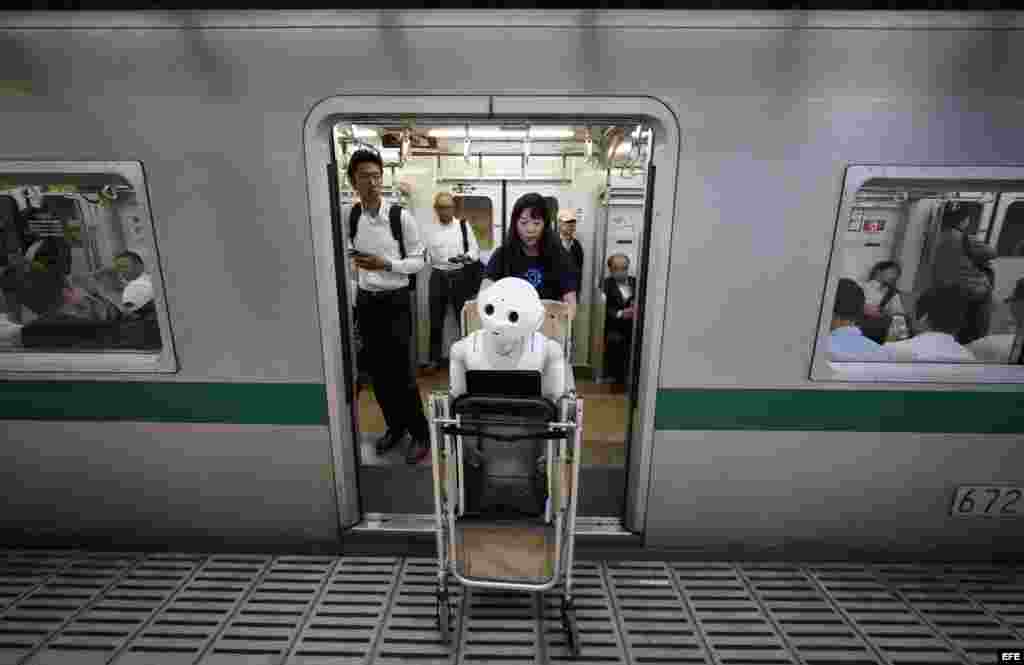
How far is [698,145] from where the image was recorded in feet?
7.12

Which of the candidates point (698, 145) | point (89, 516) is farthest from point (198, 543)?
point (698, 145)

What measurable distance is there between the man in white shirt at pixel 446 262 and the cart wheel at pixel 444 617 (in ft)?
11.3

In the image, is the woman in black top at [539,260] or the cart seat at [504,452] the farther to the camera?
the woman in black top at [539,260]

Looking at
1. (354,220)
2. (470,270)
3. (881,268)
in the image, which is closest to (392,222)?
(354,220)

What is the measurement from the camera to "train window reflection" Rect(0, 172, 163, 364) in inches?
96.4

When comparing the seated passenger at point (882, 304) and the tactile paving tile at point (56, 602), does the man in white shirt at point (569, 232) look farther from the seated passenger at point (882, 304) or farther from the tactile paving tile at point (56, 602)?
the tactile paving tile at point (56, 602)

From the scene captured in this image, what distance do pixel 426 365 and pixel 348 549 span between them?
3.33m

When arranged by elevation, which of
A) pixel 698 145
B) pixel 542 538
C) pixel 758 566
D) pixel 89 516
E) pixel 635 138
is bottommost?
pixel 758 566

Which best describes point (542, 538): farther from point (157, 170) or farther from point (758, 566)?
point (157, 170)

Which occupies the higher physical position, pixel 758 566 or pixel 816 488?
pixel 816 488

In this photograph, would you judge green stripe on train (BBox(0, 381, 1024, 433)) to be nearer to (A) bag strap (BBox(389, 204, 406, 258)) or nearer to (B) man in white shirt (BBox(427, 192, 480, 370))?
(A) bag strap (BBox(389, 204, 406, 258))

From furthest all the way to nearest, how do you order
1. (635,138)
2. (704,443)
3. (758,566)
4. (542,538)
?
(635,138) → (758,566) → (704,443) → (542,538)

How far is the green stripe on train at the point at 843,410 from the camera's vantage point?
2.46 metres

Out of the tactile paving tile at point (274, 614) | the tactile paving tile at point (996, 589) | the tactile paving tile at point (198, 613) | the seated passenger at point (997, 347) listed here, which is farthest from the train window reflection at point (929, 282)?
the tactile paving tile at point (198, 613)
